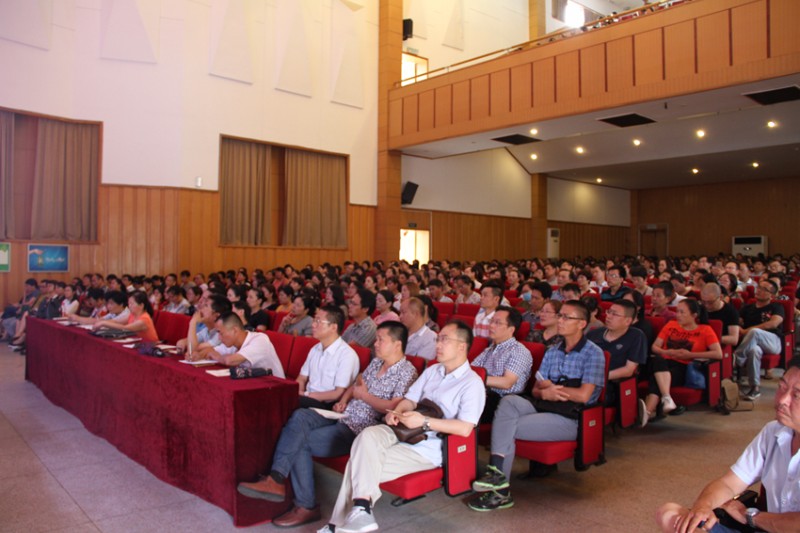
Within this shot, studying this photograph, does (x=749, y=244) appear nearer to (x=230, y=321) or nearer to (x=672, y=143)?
(x=672, y=143)

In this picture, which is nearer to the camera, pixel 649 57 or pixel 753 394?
pixel 753 394

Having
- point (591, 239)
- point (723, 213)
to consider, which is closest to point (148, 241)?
point (591, 239)

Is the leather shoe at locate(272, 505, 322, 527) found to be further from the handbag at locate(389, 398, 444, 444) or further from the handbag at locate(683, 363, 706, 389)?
the handbag at locate(683, 363, 706, 389)

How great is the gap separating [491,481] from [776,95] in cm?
913

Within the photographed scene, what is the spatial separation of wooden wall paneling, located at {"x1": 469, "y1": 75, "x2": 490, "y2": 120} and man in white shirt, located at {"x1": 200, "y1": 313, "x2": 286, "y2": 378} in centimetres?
897

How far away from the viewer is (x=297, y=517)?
9.79 ft

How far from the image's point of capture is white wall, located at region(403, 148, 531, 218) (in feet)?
49.6

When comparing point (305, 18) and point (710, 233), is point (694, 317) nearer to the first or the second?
point (305, 18)

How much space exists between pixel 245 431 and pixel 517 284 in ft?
21.4

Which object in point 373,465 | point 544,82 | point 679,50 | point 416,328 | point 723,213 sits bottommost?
point 373,465

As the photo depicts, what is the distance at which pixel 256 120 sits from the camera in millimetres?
11984

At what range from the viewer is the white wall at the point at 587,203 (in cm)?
1912

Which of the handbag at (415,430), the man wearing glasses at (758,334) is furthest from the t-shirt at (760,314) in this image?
the handbag at (415,430)

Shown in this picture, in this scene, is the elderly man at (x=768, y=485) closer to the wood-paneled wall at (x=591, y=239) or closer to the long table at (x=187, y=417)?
the long table at (x=187, y=417)
